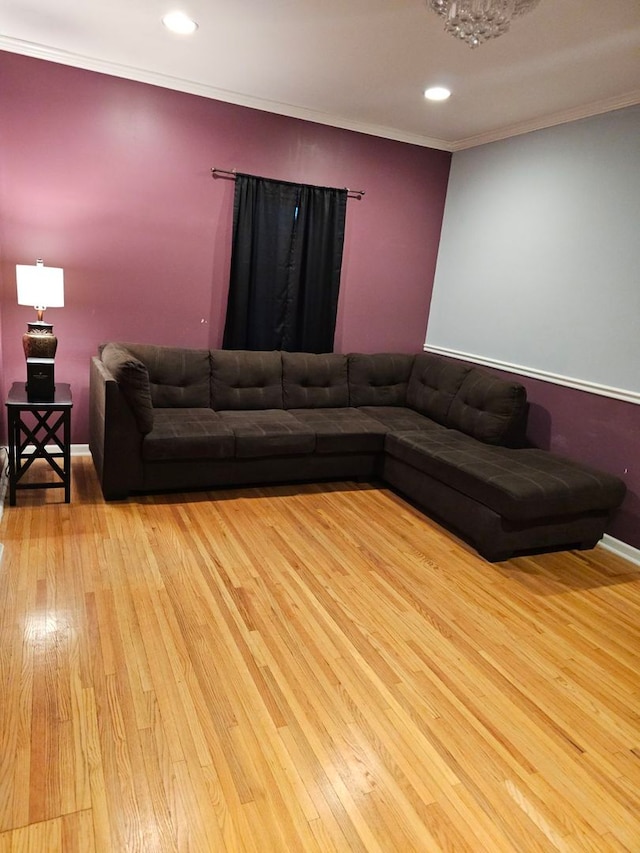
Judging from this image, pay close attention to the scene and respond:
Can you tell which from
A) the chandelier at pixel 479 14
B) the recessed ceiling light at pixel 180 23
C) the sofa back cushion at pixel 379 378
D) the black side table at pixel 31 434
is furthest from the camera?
the sofa back cushion at pixel 379 378

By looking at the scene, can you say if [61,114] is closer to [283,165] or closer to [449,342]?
[283,165]

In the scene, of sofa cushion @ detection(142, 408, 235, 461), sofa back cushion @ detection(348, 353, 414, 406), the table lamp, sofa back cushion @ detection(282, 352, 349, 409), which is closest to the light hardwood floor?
sofa cushion @ detection(142, 408, 235, 461)

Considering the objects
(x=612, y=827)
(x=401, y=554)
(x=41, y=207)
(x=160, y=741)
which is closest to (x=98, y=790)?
(x=160, y=741)

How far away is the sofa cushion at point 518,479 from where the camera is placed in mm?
3021

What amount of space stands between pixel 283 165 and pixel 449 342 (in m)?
1.94

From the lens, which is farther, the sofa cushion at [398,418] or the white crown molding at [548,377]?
the sofa cushion at [398,418]

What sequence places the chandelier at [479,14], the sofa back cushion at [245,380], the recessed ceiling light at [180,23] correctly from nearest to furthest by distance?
the chandelier at [479,14], the recessed ceiling light at [180,23], the sofa back cushion at [245,380]

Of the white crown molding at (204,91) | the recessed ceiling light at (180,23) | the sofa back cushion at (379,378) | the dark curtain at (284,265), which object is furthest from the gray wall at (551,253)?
the recessed ceiling light at (180,23)

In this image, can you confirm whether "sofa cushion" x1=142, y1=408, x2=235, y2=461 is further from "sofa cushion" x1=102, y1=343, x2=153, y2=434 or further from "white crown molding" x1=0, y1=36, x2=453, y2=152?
"white crown molding" x1=0, y1=36, x2=453, y2=152

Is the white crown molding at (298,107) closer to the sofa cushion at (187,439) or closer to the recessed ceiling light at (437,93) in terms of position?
the recessed ceiling light at (437,93)

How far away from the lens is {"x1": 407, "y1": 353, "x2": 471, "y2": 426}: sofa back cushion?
14.2 feet

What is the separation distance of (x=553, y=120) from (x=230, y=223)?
2.31 m

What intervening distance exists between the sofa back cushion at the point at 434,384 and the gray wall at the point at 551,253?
29cm

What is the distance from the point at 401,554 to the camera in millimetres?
3119
